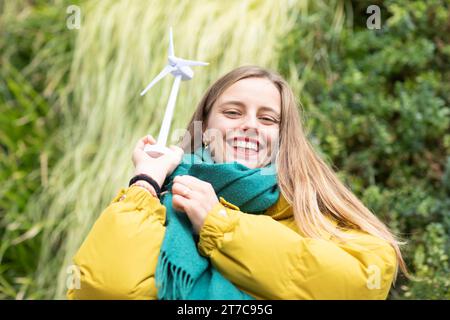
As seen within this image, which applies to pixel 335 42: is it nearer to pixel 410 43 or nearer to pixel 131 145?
pixel 410 43

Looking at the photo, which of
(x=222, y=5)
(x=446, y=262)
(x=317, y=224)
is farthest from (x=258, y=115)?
(x=222, y=5)

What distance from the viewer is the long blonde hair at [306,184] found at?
5.67ft

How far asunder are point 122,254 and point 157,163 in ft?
1.06

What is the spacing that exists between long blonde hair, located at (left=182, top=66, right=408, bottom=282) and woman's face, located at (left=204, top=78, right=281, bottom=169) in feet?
0.12

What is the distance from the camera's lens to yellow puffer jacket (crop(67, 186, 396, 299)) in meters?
1.51

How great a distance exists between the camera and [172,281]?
5.04 ft

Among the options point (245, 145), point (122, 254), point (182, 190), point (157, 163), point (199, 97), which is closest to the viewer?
point (122, 254)

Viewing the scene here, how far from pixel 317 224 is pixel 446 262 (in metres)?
1.19

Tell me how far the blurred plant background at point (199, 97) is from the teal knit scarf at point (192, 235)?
1190mm

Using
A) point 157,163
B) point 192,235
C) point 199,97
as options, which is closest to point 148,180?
point 157,163

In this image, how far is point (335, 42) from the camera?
3.34 m

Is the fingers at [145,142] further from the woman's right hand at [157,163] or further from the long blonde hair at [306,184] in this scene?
the long blonde hair at [306,184]

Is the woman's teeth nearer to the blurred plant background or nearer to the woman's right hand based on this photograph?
the woman's right hand

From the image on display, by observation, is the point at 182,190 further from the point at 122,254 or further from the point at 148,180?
the point at 122,254
